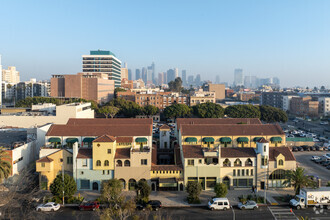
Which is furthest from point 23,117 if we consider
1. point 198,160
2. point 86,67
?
point 86,67

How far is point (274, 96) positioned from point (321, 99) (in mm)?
45639

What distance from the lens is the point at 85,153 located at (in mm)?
46156

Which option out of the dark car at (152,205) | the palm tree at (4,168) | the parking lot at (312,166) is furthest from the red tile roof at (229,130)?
the palm tree at (4,168)

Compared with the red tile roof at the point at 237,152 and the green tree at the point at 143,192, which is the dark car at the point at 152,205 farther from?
the red tile roof at the point at 237,152

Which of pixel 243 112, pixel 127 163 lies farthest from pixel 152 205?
pixel 243 112

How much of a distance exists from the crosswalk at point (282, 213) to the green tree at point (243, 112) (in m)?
72.0

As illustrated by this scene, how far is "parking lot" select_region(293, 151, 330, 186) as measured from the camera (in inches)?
2056

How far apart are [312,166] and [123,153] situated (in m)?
39.7

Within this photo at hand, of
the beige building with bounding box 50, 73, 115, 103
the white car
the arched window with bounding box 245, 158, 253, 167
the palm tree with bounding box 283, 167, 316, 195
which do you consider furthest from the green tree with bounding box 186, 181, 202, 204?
the beige building with bounding box 50, 73, 115, 103

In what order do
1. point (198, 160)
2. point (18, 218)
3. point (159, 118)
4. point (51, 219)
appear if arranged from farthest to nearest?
point (159, 118) < point (198, 160) < point (51, 219) < point (18, 218)

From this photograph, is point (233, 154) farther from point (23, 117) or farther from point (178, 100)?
point (178, 100)

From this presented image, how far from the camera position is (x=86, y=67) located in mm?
174000

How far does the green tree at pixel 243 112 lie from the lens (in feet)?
355

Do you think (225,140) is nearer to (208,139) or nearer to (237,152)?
(208,139)
